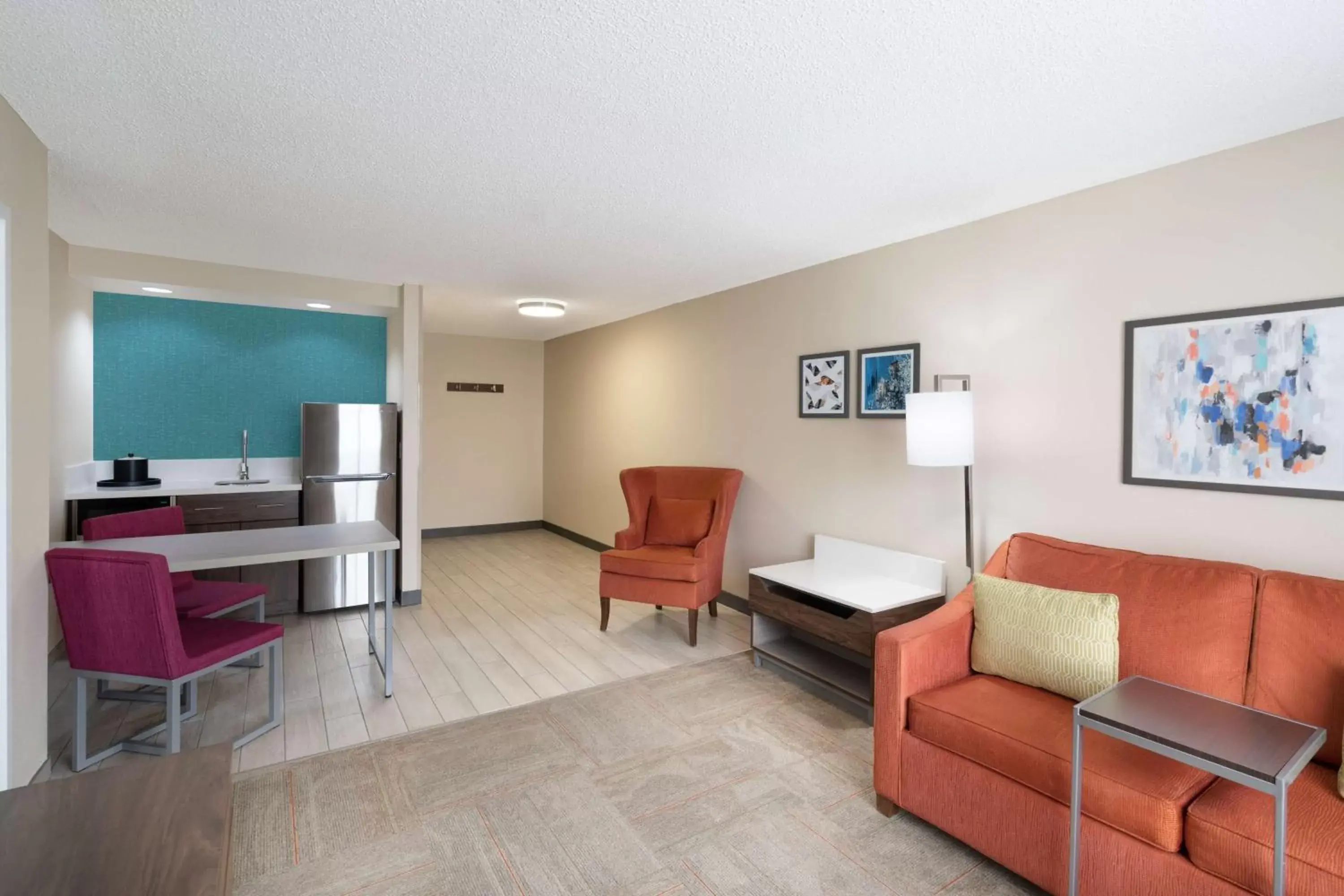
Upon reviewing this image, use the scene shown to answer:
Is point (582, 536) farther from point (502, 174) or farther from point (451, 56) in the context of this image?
point (451, 56)

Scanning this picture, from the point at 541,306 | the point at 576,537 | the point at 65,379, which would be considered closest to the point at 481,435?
the point at 576,537

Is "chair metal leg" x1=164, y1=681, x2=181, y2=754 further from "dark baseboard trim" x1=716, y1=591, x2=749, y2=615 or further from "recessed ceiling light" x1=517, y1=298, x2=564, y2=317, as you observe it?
"recessed ceiling light" x1=517, y1=298, x2=564, y2=317

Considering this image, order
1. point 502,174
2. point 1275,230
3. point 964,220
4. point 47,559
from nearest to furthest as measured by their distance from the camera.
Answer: point 1275,230
point 47,559
point 502,174
point 964,220

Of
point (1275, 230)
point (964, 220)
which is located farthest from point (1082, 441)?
point (964, 220)

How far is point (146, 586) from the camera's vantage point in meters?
2.30

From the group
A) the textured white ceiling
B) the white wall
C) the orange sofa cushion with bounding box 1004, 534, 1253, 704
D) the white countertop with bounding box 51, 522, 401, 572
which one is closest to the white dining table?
the white countertop with bounding box 51, 522, 401, 572

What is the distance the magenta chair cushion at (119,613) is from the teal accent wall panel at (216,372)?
244 centimetres

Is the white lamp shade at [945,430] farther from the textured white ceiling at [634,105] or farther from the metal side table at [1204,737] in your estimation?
the metal side table at [1204,737]

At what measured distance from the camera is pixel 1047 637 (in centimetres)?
219

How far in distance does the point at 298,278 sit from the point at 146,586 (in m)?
2.76

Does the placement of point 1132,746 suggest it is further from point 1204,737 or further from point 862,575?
point 862,575

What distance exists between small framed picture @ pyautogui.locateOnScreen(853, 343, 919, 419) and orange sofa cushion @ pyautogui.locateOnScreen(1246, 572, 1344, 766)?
1662 mm

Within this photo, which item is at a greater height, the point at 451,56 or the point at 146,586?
the point at 451,56

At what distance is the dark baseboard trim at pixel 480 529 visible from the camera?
23.5 ft
